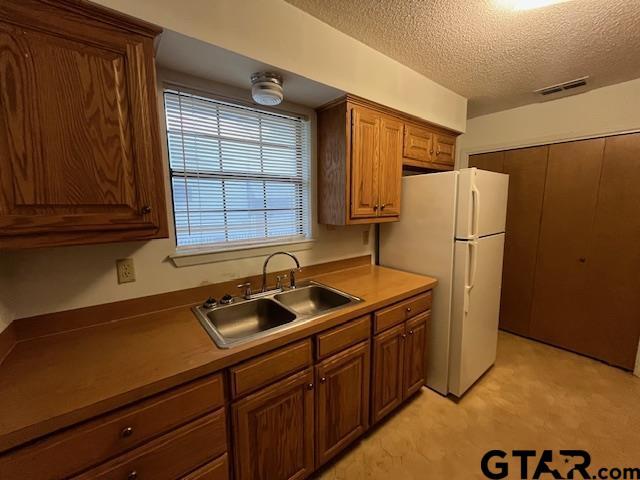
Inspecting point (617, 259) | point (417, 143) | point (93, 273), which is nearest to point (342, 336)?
point (93, 273)

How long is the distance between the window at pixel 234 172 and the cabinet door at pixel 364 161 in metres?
0.39

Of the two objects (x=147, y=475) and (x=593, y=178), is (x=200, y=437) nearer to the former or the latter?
(x=147, y=475)

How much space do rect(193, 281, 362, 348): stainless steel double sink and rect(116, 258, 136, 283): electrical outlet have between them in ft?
1.13

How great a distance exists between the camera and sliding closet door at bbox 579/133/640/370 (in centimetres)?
220

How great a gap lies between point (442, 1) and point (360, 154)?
0.84 m

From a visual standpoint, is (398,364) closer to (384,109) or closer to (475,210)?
(475,210)

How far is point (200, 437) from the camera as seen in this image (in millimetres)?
995

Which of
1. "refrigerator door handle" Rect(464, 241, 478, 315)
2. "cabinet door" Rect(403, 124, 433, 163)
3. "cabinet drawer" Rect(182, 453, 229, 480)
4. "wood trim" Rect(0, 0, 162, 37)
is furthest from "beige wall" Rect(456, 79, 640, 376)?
"cabinet drawer" Rect(182, 453, 229, 480)

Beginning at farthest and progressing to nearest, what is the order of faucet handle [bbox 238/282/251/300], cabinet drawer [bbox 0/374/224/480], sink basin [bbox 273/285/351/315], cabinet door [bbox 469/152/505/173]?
cabinet door [bbox 469/152/505/173], sink basin [bbox 273/285/351/315], faucet handle [bbox 238/282/251/300], cabinet drawer [bbox 0/374/224/480]

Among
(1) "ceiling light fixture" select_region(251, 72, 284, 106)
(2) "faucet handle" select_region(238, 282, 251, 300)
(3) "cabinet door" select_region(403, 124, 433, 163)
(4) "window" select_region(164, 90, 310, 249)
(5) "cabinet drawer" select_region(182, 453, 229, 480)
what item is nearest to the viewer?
(5) "cabinet drawer" select_region(182, 453, 229, 480)

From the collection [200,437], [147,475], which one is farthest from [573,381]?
[147,475]

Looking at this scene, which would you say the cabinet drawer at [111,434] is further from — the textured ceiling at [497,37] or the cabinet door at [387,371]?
the textured ceiling at [497,37]

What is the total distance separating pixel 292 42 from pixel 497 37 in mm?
1236
